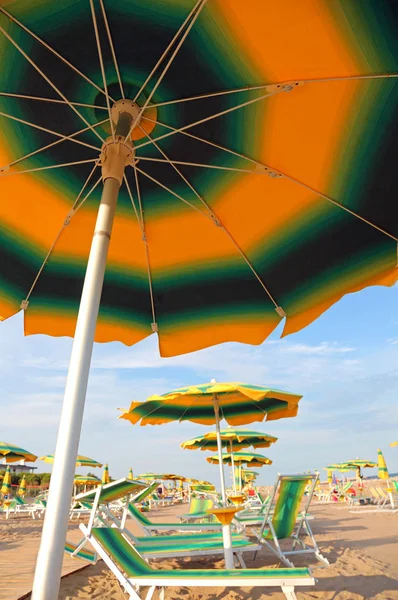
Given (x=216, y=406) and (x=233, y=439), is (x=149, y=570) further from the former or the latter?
(x=233, y=439)

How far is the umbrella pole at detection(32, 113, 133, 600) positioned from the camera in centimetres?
156

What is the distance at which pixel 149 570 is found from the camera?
8.61 feet

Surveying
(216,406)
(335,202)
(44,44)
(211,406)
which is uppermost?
(44,44)

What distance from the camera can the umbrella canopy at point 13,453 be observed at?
14269 mm

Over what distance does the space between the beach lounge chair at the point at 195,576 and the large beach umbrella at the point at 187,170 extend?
1.05m

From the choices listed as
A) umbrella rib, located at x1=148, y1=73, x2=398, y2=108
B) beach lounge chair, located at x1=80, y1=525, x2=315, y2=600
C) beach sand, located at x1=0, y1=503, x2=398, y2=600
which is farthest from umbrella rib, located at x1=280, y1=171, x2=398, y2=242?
beach sand, located at x1=0, y1=503, x2=398, y2=600

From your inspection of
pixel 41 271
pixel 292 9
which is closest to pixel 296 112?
pixel 292 9

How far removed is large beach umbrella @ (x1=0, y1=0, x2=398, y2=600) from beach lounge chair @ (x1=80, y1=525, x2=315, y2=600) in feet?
3.44

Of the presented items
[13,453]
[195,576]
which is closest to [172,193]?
[195,576]

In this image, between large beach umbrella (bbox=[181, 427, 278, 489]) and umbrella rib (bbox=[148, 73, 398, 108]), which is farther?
large beach umbrella (bbox=[181, 427, 278, 489])

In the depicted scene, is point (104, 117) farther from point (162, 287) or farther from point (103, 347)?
point (103, 347)

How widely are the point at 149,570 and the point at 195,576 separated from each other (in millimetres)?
474

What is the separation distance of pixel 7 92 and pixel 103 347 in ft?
7.31

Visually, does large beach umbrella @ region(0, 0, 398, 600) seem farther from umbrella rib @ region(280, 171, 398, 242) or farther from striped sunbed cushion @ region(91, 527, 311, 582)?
striped sunbed cushion @ region(91, 527, 311, 582)
